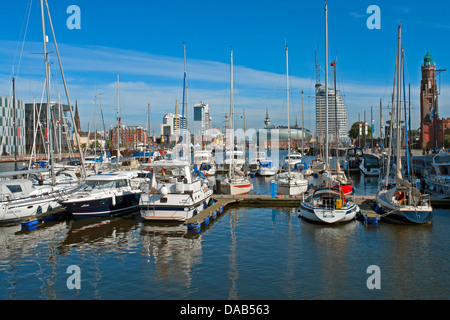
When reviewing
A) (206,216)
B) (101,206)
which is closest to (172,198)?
(206,216)

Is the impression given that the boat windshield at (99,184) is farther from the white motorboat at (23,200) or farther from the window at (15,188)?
the window at (15,188)

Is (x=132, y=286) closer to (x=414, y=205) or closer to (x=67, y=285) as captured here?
(x=67, y=285)

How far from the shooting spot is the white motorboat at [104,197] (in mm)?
27016

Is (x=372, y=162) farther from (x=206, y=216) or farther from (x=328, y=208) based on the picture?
(x=206, y=216)

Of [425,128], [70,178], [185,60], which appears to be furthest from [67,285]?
[425,128]

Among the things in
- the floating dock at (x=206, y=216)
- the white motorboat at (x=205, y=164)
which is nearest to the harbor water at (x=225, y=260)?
the floating dock at (x=206, y=216)

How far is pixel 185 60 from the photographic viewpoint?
41938mm

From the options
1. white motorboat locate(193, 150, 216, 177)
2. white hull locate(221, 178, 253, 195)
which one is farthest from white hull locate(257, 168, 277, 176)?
white hull locate(221, 178, 253, 195)

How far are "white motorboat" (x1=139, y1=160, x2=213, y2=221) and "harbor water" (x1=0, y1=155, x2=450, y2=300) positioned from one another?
2.70 feet

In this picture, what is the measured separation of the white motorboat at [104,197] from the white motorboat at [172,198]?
2.20 metres

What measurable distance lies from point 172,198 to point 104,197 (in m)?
5.46

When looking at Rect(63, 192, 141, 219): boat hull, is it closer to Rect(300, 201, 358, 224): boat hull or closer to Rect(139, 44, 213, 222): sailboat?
Rect(139, 44, 213, 222): sailboat

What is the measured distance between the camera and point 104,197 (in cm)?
2783
